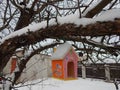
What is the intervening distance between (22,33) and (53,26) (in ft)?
0.93

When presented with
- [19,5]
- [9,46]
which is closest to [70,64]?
[19,5]

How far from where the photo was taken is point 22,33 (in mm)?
1433

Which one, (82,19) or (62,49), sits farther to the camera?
(62,49)

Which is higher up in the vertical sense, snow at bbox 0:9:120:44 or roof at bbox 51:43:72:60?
roof at bbox 51:43:72:60

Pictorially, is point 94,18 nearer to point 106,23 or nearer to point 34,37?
point 106,23

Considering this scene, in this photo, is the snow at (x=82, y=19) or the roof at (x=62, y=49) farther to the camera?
the roof at (x=62, y=49)

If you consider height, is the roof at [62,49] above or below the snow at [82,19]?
above

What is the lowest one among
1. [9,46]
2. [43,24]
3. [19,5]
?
[9,46]

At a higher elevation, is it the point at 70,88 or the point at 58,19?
the point at 58,19

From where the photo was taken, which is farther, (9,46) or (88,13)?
(9,46)

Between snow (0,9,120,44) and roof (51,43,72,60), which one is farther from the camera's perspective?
roof (51,43,72,60)

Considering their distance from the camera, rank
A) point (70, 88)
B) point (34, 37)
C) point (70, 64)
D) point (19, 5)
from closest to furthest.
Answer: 1. point (34, 37)
2. point (19, 5)
3. point (70, 64)
4. point (70, 88)

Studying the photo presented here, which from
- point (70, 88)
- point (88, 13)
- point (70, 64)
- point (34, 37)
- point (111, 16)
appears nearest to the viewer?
point (111, 16)

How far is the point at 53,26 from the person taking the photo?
1.25 meters
